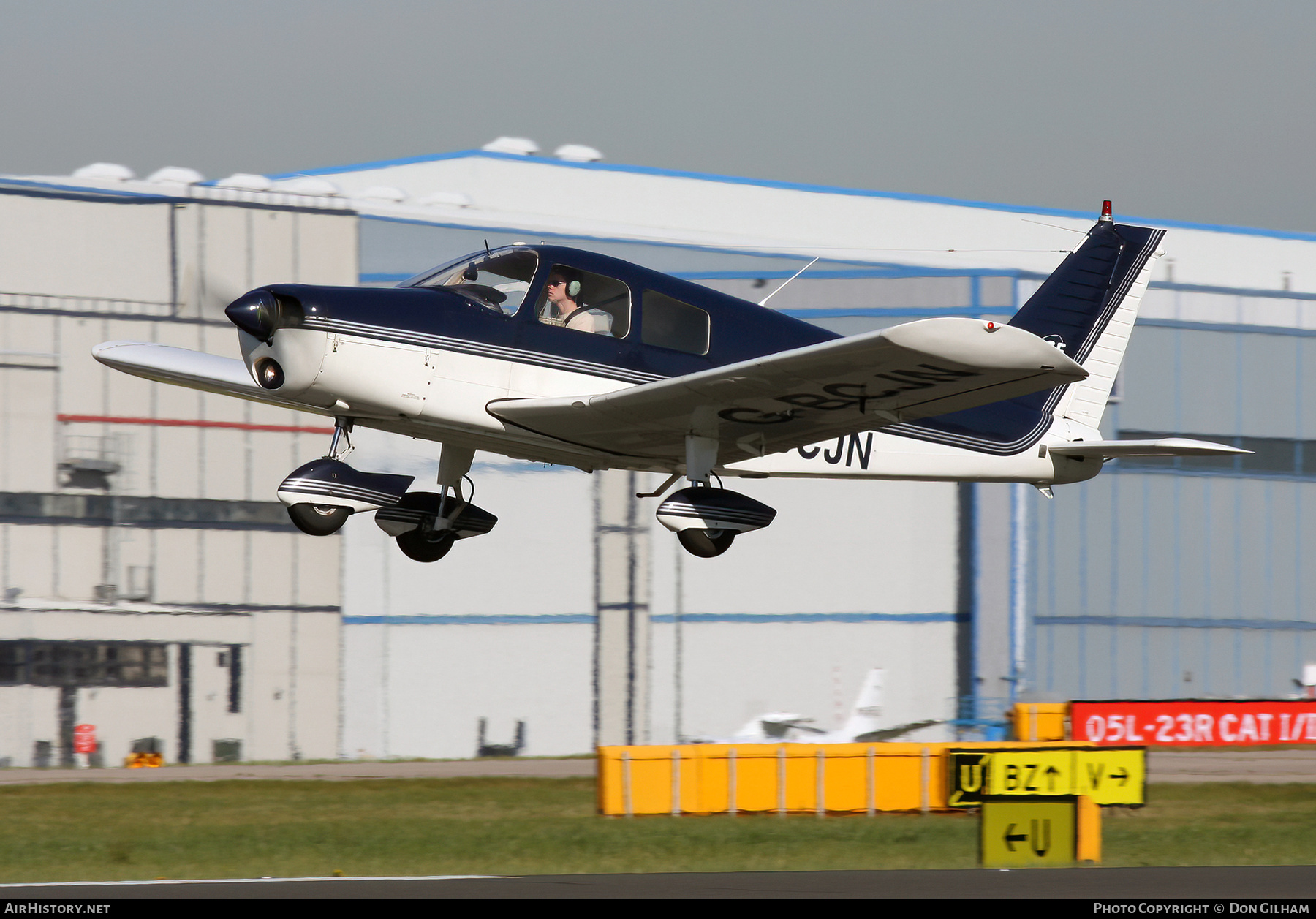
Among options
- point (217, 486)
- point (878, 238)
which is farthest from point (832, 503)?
point (217, 486)

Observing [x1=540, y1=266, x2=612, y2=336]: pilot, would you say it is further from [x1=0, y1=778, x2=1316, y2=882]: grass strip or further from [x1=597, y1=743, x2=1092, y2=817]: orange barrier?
[x1=597, y1=743, x2=1092, y2=817]: orange barrier

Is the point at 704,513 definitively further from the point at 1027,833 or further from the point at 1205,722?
the point at 1205,722

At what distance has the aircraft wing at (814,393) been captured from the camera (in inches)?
419

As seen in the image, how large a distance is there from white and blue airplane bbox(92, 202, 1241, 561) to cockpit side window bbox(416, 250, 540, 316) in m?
0.02

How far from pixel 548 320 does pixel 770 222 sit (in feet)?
133

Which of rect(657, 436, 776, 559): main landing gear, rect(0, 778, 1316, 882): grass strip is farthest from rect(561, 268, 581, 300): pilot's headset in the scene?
rect(0, 778, 1316, 882): grass strip

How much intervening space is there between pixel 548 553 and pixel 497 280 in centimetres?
2989

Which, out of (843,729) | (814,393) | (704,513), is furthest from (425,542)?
(843,729)

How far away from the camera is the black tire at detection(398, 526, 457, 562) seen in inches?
556

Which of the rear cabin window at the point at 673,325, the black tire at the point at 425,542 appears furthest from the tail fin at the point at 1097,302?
the black tire at the point at 425,542

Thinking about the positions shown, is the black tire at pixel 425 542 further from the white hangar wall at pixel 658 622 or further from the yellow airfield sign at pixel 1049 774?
the white hangar wall at pixel 658 622

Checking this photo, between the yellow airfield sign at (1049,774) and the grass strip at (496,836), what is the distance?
431 mm

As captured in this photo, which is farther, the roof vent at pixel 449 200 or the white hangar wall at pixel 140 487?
the roof vent at pixel 449 200

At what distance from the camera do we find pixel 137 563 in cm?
4006
